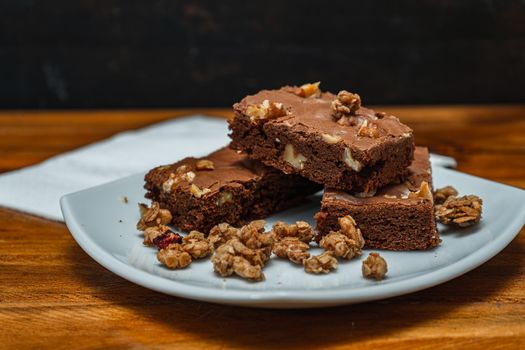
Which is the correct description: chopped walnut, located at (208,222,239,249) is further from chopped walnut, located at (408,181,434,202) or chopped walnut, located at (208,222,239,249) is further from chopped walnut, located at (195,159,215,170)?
chopped walnut, located at (408,181,434,202)

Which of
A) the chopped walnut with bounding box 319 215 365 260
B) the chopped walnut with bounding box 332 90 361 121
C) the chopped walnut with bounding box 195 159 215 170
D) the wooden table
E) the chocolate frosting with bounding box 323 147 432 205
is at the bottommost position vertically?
the wooden table

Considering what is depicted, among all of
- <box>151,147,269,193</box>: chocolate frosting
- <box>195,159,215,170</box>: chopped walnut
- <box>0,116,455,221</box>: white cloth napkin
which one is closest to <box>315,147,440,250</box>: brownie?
<box>151,147,269,193</box>: chocolate frosting

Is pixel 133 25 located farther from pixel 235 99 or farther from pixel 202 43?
pixel 235 99

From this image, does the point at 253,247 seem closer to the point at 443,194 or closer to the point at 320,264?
the point at 320,264

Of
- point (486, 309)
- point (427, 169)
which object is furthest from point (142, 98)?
point (486, 309)

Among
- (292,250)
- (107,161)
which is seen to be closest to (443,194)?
(292,250)

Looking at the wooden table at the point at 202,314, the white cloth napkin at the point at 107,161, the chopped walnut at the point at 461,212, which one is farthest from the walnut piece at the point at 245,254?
the white cloth napkin at the point at 107,161

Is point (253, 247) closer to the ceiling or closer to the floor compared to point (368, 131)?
closer to the floor
